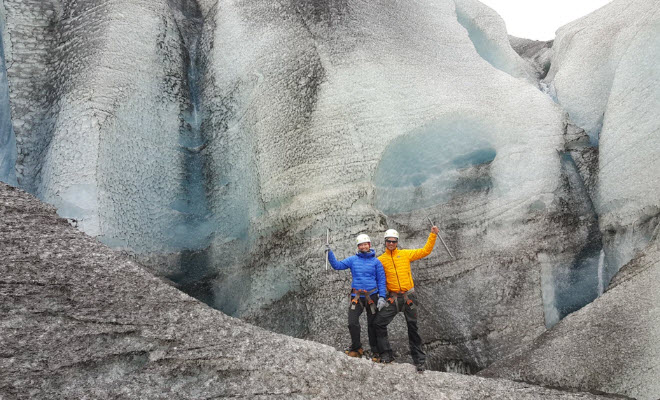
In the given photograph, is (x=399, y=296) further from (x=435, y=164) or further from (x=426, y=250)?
(x=435, y=164)

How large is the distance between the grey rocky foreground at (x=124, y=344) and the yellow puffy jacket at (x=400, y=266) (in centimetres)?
100

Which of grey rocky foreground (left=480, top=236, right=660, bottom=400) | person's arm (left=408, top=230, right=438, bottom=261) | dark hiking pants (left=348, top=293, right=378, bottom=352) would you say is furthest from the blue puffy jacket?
grey rocky foreground (left=480, top=236, right=660, bottom=400)

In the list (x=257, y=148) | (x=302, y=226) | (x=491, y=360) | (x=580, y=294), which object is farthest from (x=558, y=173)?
(x=257, y=148)

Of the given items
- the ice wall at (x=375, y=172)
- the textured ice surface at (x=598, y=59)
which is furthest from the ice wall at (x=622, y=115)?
the ice wall at (x=375, y=172)

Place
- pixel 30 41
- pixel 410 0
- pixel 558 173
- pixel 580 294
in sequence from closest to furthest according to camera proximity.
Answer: pixel 580 294, pixel 558 173, pixel 30 41, pixel 410 0

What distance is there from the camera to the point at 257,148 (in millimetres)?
9742

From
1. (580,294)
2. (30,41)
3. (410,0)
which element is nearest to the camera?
(580,294)

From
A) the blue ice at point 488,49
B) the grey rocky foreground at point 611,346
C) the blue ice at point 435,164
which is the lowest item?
the grey rocky foreground at point 611,346

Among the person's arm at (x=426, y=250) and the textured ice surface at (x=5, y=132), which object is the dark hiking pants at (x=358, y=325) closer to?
the person's arm at (x=426, y=250)

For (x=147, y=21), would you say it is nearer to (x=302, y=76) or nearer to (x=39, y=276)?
(x=302, y=76)

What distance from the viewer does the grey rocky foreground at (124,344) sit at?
420cm

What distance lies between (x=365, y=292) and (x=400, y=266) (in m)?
0.45

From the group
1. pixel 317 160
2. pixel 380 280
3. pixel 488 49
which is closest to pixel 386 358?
pixel 380 280

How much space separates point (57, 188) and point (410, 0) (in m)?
6.85
